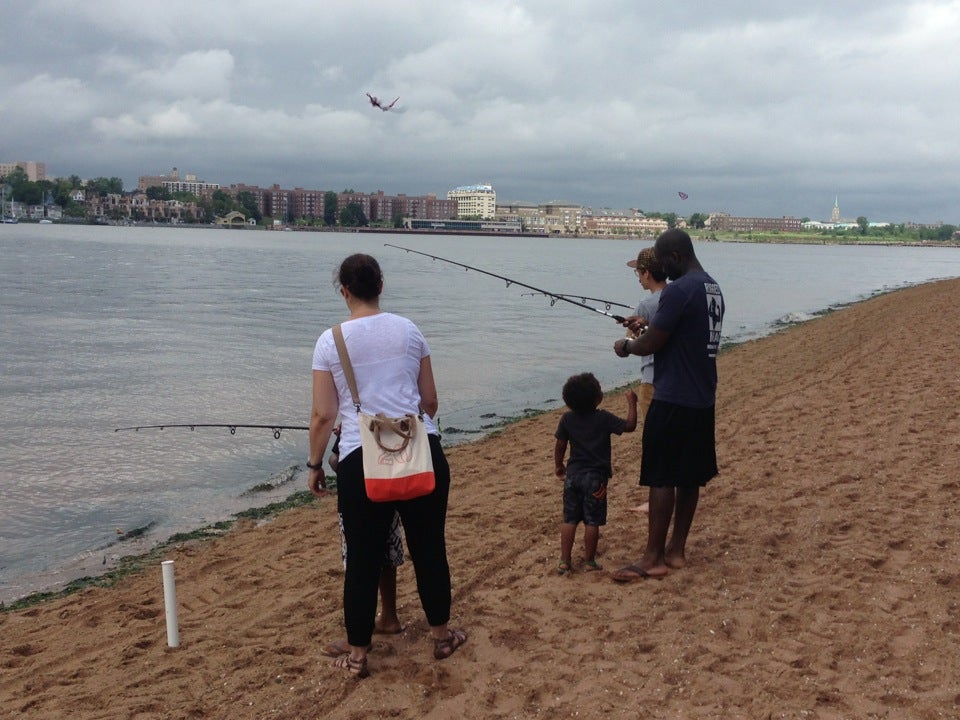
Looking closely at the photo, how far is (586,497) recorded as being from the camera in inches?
204

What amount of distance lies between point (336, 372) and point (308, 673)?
1.53 meters

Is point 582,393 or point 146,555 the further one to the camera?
point 146,555

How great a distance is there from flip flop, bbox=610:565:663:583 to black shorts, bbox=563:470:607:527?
30cm

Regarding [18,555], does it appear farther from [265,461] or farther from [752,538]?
[752,538]

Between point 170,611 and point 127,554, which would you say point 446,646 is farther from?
point 127,554

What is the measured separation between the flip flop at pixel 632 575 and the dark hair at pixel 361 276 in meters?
2.30

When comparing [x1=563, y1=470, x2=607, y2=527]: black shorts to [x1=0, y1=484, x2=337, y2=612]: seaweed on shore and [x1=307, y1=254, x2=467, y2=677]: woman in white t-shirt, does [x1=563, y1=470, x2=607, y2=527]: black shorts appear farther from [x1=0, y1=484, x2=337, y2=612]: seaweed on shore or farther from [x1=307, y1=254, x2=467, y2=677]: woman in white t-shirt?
[x1=0, y1=484, x2=337, y2=612]: seaweed on shore

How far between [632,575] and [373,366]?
222 cm

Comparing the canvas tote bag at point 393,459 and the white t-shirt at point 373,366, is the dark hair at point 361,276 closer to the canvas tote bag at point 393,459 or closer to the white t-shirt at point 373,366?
the white t-shirt at point 373,366

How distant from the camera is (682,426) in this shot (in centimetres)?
492

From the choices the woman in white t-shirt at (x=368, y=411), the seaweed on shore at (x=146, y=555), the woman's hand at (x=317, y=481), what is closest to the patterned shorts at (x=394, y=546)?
the woman in white t-shirt at (x=368, y=411)

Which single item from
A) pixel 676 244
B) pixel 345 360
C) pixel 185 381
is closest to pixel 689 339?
pixel 676 244

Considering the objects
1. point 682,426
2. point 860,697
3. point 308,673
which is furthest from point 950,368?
point 308,673

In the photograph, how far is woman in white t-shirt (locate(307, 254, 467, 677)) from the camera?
3.86 meters
